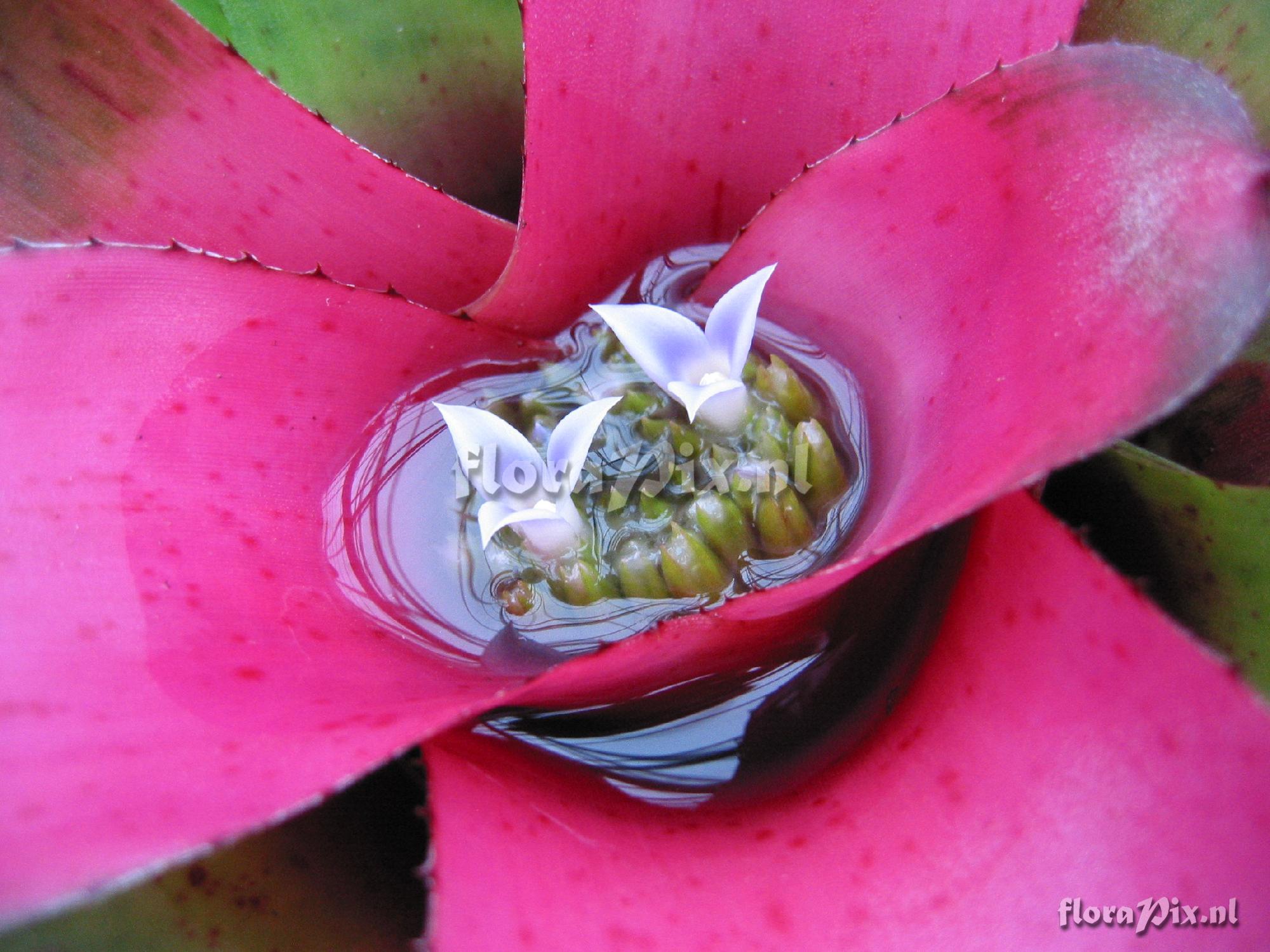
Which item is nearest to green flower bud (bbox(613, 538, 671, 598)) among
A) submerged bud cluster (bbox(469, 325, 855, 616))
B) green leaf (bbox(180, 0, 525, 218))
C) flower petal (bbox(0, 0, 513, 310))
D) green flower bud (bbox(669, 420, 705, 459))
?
submerged bud cluster (bbox(469, 325, 855, 616))

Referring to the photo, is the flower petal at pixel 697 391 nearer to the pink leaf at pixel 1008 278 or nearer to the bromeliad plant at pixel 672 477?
the bromeliad plant at pixel 672 477

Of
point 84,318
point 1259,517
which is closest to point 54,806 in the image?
point 84,318

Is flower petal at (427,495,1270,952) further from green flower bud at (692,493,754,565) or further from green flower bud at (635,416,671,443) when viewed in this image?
green flower bud at (635,416,671,443)

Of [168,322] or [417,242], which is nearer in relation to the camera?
[168,322]

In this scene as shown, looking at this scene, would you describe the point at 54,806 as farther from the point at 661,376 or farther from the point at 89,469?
the point at 661,376

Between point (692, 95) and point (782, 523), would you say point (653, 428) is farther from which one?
point (692, 95)

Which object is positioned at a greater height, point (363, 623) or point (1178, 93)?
point (1178, 93)
